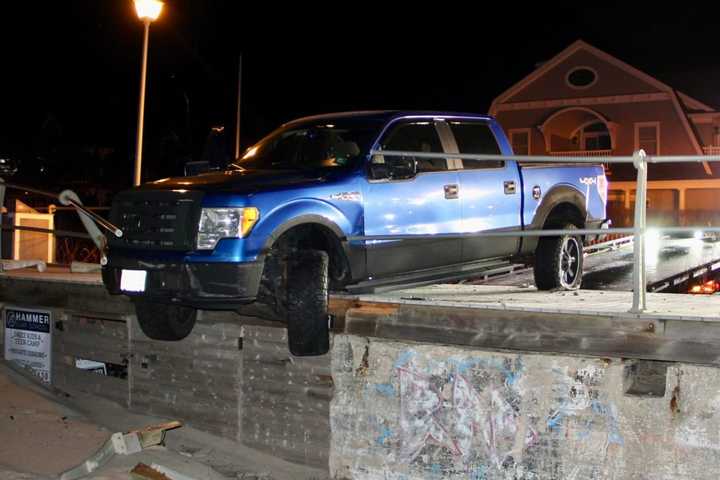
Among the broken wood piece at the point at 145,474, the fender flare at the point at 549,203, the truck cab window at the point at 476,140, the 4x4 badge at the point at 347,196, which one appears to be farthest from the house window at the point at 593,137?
the broken wood piece at the point at 145,474

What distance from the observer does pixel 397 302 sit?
7.00m

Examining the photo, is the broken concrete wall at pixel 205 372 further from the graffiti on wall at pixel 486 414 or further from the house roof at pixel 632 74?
the house roof at pixel 632 74

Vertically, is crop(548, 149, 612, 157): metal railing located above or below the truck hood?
above

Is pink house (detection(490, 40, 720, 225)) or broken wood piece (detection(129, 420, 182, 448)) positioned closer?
broken wood piece (detection(129, 420, 182, 448))

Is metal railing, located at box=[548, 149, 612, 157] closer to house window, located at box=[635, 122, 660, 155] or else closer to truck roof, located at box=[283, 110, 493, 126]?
house window, located at box=[635, 122, 660, 155]

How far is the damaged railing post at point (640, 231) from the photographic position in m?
5.71

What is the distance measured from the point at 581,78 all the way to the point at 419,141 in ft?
84.4

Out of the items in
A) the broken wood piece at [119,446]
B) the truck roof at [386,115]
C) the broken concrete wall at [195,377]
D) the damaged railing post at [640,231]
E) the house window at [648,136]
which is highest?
the house window at [648,136]

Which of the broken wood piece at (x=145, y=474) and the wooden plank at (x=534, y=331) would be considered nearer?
the wooden plank at (x=534, y=331)

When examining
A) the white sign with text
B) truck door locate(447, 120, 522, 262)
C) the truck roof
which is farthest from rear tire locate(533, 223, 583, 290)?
the white sign with text

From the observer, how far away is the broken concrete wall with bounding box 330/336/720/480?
571 cm

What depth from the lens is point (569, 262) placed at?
877 centimetres

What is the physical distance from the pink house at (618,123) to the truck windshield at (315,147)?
2308 centimetres

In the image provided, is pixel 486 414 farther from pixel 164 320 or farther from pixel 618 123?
pixel 618 123
